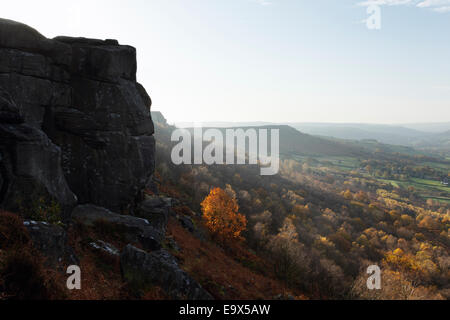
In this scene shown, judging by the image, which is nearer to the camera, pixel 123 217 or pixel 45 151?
pixel 45 151

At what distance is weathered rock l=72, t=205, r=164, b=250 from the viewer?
54.0 ft

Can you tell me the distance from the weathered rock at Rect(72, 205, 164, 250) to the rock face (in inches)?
59.8

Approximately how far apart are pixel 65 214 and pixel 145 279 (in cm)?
696

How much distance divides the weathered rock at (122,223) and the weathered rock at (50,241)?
536 cm

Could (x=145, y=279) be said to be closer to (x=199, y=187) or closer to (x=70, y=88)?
(x=70, y=88)

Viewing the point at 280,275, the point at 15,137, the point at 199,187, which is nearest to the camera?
the point at 15,137

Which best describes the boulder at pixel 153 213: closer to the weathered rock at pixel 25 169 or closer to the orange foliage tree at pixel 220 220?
the weathered rock at pixel 25 169

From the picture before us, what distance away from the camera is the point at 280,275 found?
3744 cm

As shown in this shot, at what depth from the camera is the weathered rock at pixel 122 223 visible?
1647 centimetres

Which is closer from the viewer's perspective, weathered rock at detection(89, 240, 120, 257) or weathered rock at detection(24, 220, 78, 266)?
weathered rock at detection(24, 220, 78, 266)

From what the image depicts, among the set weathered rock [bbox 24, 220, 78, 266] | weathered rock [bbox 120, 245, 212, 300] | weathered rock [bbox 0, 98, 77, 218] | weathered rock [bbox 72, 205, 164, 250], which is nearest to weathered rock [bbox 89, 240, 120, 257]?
weathered rock [bbox 120, 245, 212, 300]

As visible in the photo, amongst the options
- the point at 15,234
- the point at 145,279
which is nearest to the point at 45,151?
the point at 15,234

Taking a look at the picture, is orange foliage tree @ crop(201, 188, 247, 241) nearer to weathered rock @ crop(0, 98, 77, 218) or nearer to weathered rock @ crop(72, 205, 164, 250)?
weathered rock @ crop(72, 205, 164, 250)
